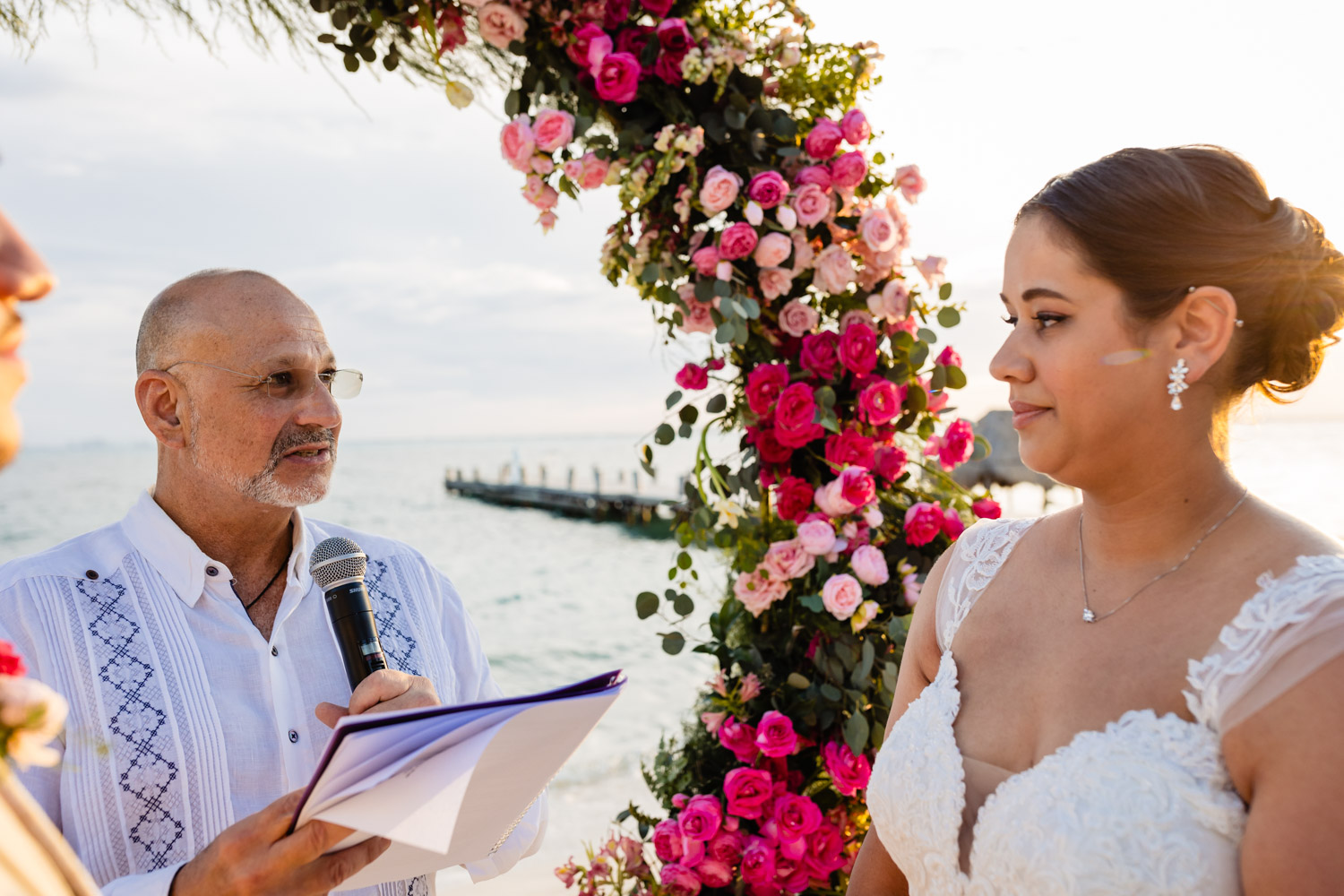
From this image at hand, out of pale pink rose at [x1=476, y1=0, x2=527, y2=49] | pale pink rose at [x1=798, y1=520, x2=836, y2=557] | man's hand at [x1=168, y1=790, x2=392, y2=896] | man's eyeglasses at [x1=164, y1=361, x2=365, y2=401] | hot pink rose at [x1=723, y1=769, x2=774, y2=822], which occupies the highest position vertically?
pale pink rose at [x1=476, y1=0, x2=527, y2=49]

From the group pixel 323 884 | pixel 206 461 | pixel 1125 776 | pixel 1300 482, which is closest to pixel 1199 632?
pixel 1125 776

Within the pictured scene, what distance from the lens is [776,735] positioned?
274cm

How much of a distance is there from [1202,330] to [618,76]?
5.69 ft

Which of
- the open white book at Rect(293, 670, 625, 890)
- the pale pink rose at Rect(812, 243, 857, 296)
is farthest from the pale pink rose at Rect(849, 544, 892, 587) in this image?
the open white book at Rect(293, 670, 625, 890)

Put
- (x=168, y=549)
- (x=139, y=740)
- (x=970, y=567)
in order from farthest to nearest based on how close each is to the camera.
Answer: (x=168, y=549)
(x=970, y=567)
(x=139, y=740)

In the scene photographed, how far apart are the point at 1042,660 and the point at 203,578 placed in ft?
6.26

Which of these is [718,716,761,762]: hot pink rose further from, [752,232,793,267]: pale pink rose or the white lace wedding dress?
[752,232,793,267]: pale pink rose

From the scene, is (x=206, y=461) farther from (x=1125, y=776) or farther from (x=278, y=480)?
(x=1125, y=776)

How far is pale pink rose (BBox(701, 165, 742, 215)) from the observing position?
2654 mm

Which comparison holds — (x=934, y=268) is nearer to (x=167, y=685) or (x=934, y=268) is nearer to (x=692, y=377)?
(x=692, y=377)

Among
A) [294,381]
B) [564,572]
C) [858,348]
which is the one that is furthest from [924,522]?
[564,572]

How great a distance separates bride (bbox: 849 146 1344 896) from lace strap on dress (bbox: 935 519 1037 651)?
3.2 inches

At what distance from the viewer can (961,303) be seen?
2791 millimetres

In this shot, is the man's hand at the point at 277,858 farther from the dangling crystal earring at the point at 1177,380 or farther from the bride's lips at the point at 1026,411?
the dangling crystal earring at the point at 1177,380
